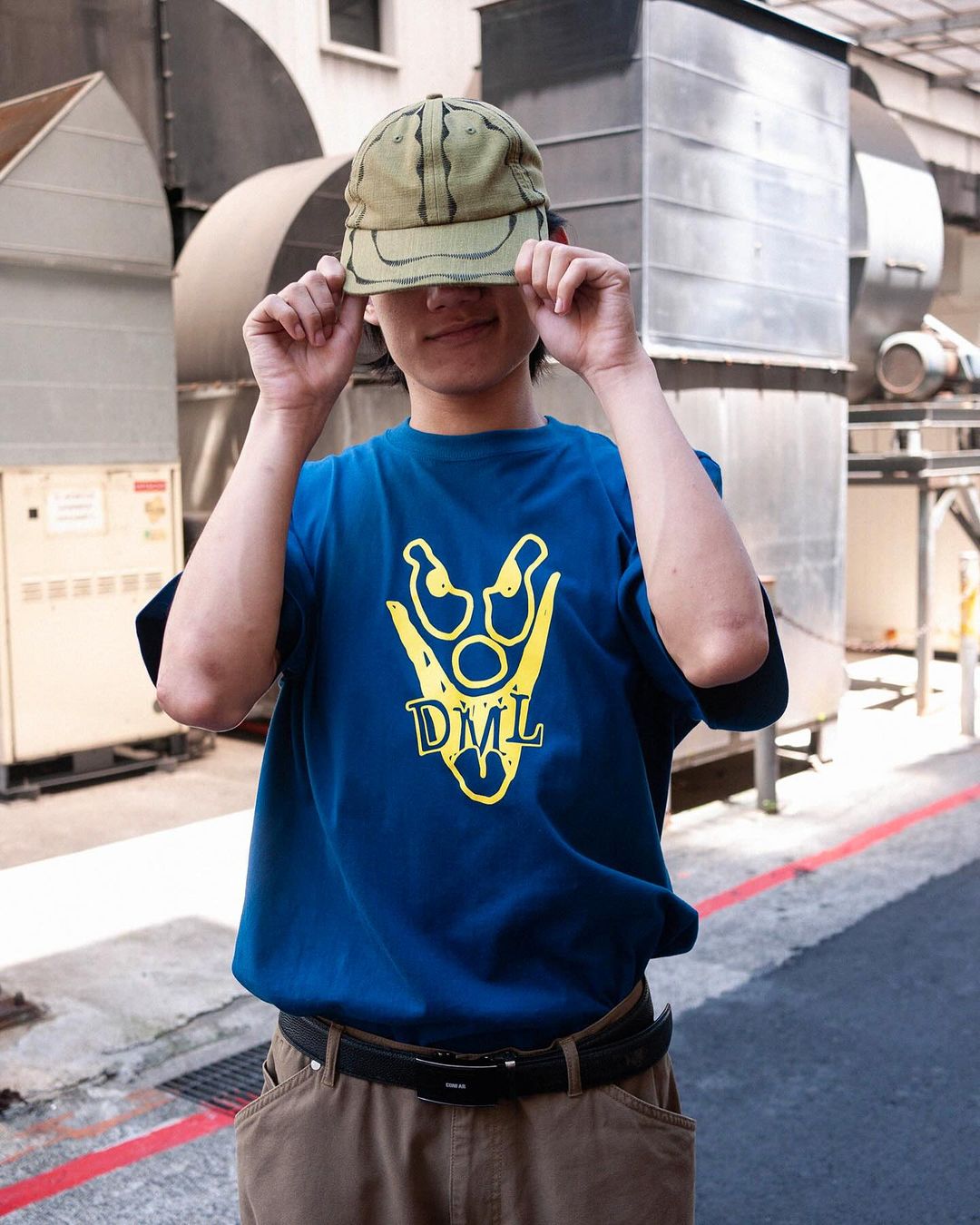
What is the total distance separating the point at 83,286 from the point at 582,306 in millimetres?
6505

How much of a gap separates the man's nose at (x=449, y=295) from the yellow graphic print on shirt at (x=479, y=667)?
292 millimetres

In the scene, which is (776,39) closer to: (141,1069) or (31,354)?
(31,354)

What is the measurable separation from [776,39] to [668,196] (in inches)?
50.5

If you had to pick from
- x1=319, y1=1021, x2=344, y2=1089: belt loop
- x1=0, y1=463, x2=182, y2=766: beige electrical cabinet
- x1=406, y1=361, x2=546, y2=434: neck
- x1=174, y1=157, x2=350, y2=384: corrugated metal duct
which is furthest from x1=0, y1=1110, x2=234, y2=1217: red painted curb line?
x1=174, y1=157, x2=350, y2=384: corrugated metal duct

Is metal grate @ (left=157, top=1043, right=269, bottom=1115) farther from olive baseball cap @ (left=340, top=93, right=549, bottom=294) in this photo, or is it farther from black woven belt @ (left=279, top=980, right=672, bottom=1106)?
olive baseball cap @ (left=340, top=93, right=549, bottom=294)

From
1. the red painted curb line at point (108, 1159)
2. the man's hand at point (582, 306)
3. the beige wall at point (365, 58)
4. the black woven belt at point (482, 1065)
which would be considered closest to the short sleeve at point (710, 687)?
the man's hand at point (582, 306)

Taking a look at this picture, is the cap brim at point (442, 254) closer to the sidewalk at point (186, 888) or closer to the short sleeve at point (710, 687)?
the short sleeve at point (710, 687)

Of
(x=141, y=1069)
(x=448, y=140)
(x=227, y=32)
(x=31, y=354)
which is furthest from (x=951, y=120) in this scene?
(x=448, y=140)

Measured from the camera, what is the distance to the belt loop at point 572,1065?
1704mm

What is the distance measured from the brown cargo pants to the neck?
756 mm

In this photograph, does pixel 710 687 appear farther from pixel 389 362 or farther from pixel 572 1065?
pixel 389 362

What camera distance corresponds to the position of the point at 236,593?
1.65m

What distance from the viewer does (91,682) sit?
308 inches

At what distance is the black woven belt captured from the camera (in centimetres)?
168
